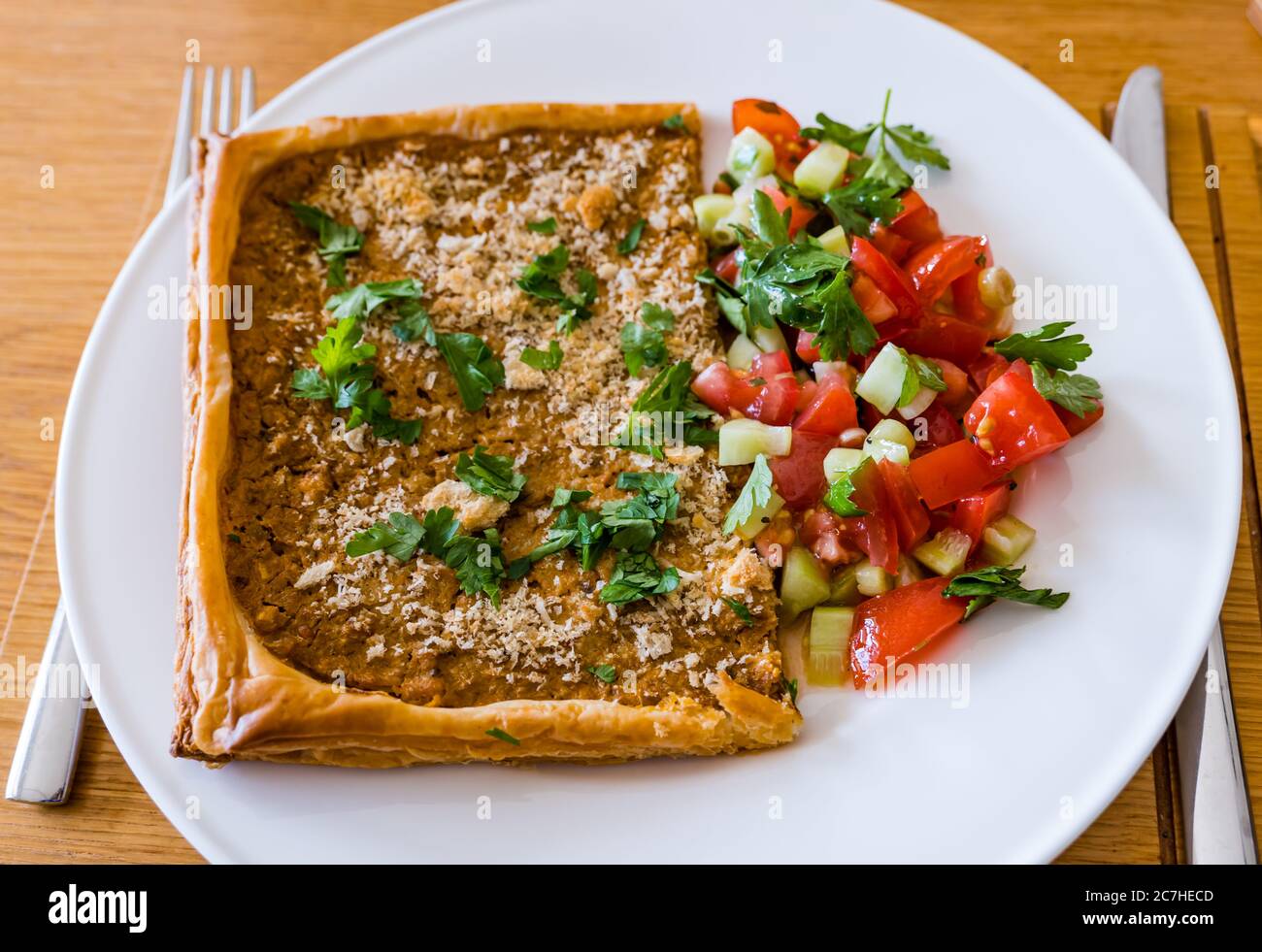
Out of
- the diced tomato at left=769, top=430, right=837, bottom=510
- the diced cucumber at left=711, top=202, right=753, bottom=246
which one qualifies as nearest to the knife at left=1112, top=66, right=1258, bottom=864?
the diced tomato at left=769, top=430, right=837, bottom=510

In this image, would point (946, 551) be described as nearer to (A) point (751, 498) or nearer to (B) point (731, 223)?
(A) point (751, 498)

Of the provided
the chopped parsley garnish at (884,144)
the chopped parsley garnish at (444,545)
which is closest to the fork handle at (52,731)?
the chopped parsley garnish at (444,545)

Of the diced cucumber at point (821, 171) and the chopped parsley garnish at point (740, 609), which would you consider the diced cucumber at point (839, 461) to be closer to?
the chopped parsley garnish at point (740, 609)

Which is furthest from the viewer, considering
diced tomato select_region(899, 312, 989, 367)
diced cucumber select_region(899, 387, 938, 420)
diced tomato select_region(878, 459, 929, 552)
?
diced tomato select_region(899, 312, 989, 367)

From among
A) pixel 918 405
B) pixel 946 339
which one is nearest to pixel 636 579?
pixel 918 405

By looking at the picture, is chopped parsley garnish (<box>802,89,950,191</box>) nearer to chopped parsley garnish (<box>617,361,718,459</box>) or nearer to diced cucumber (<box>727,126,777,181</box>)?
diced cucumber (<box>727,126,777,181</box>)
